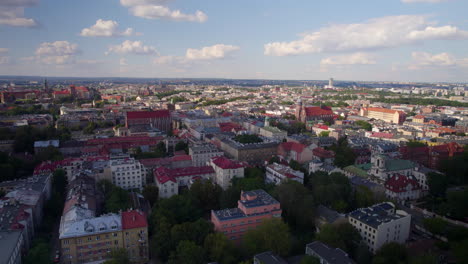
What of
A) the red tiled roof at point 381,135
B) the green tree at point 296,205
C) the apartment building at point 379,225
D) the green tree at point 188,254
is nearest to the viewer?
the green tree at point 188,254

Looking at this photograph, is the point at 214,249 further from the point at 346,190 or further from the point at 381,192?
the point at 381,192

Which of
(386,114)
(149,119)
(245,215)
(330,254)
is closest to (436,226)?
(330,254)

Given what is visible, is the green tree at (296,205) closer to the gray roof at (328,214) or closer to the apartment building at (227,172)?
the gray roof at (328,214)

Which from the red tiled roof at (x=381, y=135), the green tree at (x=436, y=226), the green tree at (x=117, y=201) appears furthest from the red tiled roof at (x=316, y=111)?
the green tree at (x=117, y=201)

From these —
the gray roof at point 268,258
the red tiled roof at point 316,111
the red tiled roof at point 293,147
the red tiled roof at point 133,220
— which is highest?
the red tiled roof at point 316,111

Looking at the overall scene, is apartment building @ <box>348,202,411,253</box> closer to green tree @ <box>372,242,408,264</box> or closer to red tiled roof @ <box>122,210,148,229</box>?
green tree @ <box>372,242,408,264</box>

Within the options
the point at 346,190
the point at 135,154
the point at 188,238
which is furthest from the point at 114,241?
the point at 135,154
